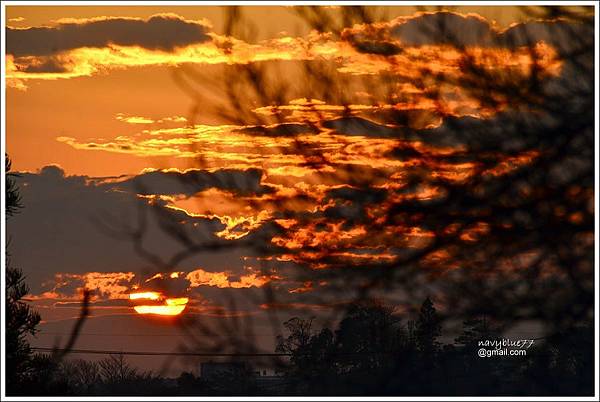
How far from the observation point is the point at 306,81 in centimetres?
769

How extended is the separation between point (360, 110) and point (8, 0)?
5.24 metres

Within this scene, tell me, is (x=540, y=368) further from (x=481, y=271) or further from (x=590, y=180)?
(x=590, y=180)

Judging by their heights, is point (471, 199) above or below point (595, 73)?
below

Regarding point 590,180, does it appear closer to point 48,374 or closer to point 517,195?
point 517,195

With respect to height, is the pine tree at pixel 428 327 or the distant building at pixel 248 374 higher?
the pine tree at pixel 428 327

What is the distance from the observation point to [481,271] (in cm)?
695

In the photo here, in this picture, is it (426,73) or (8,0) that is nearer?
(426,73)

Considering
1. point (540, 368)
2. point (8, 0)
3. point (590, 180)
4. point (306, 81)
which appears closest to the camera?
point (590, 180)

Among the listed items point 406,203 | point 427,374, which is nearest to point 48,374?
point 427,374

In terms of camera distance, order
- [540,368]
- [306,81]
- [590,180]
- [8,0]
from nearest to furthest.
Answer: [590,180] → [540,368] → [306,81] → [8,0]

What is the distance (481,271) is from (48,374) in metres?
6.10

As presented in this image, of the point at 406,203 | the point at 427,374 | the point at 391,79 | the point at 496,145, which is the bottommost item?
the point at 427,374

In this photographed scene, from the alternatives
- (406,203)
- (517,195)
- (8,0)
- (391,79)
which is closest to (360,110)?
(391,79)

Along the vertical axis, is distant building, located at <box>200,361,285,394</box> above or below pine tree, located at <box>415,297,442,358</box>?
below
